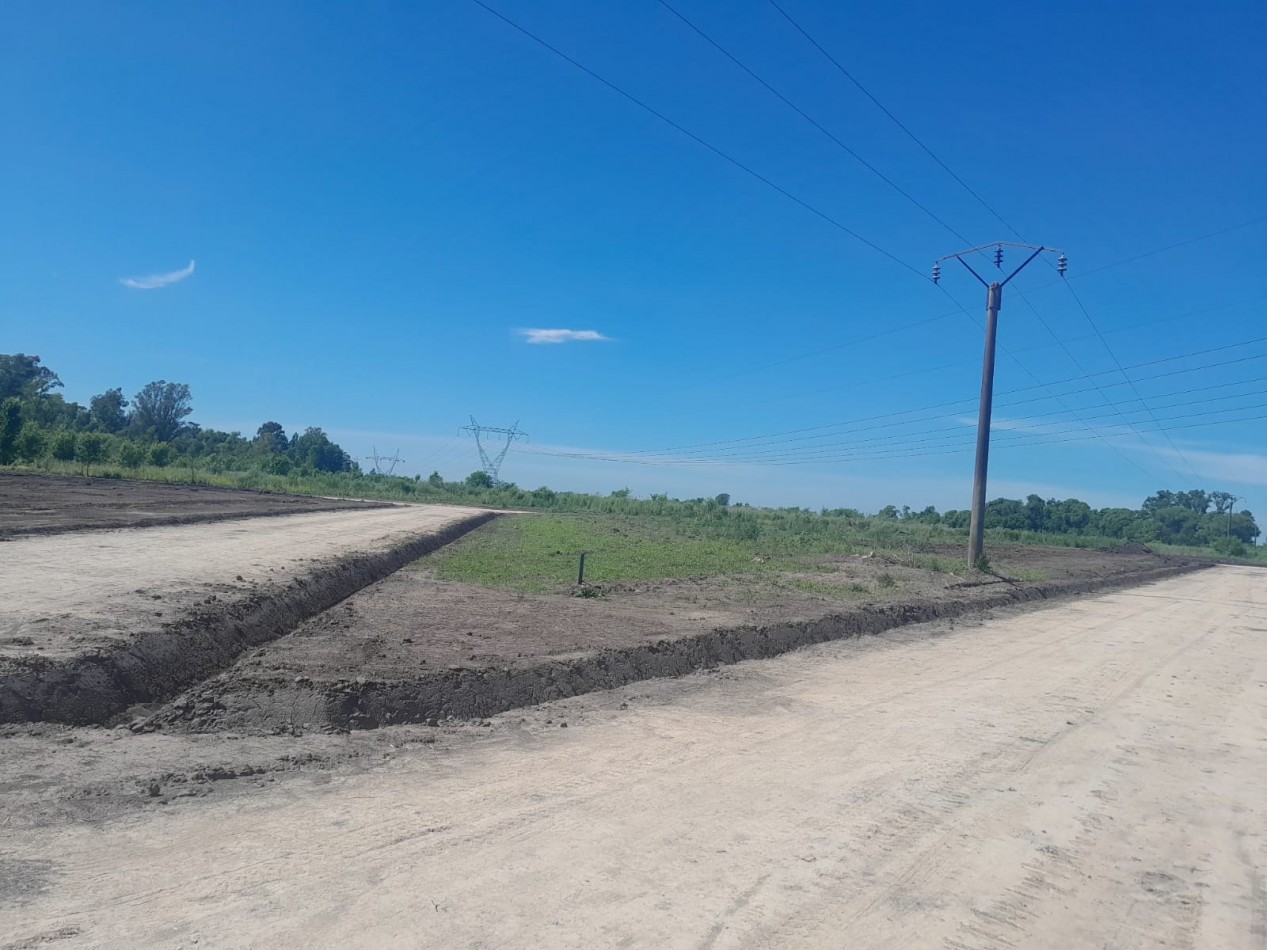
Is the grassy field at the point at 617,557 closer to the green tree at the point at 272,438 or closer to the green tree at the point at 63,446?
the green tree at the point at 63,446

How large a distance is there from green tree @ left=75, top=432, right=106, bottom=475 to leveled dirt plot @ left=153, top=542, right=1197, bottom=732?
52.2 m

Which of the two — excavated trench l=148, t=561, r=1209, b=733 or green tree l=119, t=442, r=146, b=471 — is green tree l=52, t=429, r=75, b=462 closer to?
green tree l=119, t=442, r=146, b=471

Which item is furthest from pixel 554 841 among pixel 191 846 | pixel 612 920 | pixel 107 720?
pixel 107 720

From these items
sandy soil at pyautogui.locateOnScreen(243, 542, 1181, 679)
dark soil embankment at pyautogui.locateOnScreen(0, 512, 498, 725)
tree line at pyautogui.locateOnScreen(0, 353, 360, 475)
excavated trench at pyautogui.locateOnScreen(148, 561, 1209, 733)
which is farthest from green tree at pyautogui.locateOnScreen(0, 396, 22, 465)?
excavated trench at pyautogui.locateOnScreen(148, 561, 1209, 733)

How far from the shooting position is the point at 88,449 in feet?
203

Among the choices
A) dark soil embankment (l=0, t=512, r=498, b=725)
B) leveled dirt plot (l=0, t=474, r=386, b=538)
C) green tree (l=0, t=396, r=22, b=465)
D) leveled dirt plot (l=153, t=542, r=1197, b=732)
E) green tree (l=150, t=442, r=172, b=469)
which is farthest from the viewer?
green tree (l=150, t=442, r=172, b=469)

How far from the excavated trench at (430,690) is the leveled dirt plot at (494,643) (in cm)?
2

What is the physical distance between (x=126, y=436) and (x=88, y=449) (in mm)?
53432

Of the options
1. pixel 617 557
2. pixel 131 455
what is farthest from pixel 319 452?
pixel 617 557

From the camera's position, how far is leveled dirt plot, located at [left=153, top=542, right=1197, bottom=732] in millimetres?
7910

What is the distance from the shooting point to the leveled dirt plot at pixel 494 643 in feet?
26.0

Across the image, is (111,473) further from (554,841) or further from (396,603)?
(554,841)

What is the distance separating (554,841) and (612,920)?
104cm

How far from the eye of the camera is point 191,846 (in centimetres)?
486
